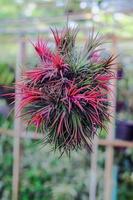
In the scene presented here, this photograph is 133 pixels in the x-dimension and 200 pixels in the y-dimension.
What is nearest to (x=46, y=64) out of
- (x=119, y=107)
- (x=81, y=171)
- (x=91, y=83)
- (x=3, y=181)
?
(x=91, y=83)

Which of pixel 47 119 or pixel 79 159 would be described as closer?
pixel 47 119

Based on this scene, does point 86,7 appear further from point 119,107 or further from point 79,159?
point 79,159

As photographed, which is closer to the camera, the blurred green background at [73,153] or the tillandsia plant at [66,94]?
the tillandsia plant at [66,94]

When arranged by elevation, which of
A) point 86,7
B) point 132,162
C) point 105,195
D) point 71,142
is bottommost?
point 105,195

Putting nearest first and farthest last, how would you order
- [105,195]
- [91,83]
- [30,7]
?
[91,83], [105,195], [30,7]

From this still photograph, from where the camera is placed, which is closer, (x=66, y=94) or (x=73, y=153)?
(x=66, y=94)

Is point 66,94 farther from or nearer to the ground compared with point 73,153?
farther from the ground

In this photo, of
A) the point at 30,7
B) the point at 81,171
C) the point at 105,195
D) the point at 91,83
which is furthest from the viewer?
the point at 30,7

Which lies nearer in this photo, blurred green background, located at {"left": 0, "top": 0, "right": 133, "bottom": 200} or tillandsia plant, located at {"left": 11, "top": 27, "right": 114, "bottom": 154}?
tillandsia plant, located at {"left": 11, "top": 27, "right": 114, "bottom": 154}
